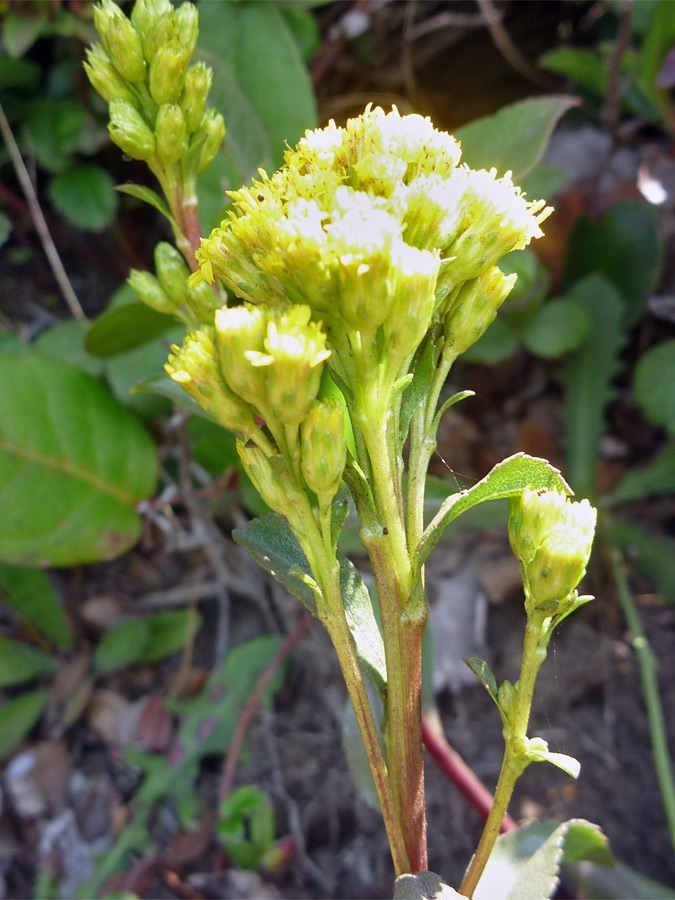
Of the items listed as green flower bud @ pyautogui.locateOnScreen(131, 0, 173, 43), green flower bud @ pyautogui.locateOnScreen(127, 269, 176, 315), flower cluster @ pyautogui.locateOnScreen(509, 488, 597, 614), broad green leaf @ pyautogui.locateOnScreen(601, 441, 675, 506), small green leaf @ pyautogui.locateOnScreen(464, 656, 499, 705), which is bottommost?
small green leaf @ pyautogui.locateOnScreen(464, 656, 499, 705)

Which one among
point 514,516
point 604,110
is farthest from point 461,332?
point 604,110

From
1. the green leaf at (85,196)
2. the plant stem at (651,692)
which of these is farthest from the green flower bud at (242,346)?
the green leaf at (85,196)

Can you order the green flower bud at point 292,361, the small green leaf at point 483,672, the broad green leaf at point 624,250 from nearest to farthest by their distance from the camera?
the green flower bud at point 292,361
the small green leaf at point 483,672
the broad green leaf at point 624,250

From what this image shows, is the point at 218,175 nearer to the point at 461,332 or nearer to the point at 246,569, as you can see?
the point at 246,569

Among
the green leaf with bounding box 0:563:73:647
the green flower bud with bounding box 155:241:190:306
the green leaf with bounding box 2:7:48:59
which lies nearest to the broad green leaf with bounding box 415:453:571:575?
the green flower bud with bounding box 155:241:190:306

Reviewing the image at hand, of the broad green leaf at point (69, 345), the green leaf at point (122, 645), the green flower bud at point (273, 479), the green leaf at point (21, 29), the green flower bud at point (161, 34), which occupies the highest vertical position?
the green leaf at point (21, 29)

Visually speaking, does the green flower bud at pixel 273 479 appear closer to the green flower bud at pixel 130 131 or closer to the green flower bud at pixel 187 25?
the green flower bud at pixel 130 131

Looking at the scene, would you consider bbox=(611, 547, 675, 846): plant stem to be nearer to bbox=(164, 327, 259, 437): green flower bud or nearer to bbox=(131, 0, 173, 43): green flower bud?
bbox=(164, 327, 259, 437): green flower bud
